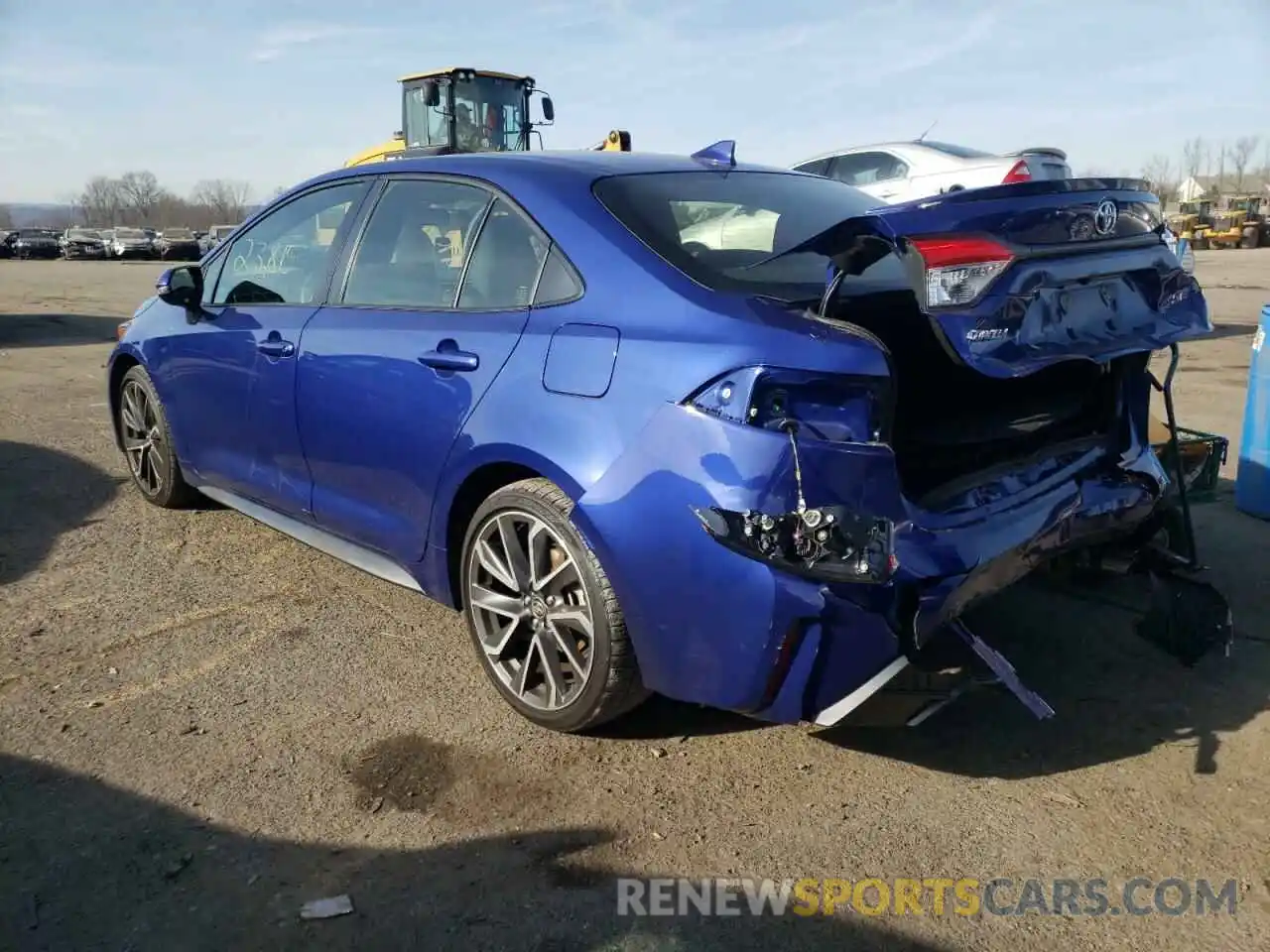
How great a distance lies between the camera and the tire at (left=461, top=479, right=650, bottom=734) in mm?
2850

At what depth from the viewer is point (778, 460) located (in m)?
2.43

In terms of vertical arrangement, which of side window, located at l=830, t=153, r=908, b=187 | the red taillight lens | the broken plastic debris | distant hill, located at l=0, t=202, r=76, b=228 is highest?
distant hill, located at l=0, t=202, r=76, b=228

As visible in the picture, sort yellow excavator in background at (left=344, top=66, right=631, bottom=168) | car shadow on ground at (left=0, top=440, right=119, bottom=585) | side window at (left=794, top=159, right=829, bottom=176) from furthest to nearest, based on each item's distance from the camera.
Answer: yellow excavator in background at (left=344, top=66, right=631, bottom=168) < side window at (left=794, top=159, right=829, bottom=176) < car shadow on ground at (left=0, top=440, right=119, bottom=585)

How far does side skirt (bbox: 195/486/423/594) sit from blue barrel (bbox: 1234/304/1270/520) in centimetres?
405

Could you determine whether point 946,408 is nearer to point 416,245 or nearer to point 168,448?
point 416,245

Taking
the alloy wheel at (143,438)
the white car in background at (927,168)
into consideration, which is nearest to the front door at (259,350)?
the alloy wheel at (143,438)

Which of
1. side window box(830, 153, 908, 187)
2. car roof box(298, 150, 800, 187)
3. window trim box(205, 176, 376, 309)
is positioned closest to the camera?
car roof box(298, 150, 800, 187)

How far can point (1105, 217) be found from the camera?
2.98 m

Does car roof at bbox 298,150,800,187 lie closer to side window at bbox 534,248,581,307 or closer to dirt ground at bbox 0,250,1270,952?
side window at bbox 534,248,581,307

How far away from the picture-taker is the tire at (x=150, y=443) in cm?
501

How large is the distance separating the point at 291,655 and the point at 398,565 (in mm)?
523

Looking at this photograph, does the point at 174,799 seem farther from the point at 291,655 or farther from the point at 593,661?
the point at 593,661

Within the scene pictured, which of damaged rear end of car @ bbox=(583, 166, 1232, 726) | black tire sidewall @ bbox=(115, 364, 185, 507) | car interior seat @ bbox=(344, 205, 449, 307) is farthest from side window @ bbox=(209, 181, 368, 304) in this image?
damaged rear end of car @ bbox=(583, 166, 1232, 726)

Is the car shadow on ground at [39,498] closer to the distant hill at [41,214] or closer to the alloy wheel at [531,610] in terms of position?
the alloy wheel at [531,610]
